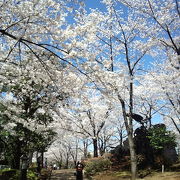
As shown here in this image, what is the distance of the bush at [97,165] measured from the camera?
64.2 feet

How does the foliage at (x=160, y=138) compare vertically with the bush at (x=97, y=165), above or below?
above

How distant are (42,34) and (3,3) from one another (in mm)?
1372

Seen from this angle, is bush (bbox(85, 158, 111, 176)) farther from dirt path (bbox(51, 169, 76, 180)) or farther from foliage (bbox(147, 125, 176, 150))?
foliage (bbox(147, 125, 176, 150))

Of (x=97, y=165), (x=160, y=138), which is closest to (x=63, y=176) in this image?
(x=97, y=165)

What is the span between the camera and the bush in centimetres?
1956

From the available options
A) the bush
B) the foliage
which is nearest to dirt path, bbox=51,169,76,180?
the bush

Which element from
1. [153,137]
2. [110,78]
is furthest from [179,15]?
[153,137]

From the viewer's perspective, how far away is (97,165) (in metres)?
19.7

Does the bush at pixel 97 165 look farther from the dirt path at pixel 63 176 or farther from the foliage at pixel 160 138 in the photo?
the foliage at pixel 160 138

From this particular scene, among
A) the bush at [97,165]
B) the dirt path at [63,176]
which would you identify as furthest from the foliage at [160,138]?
the dirt path at [63,176]

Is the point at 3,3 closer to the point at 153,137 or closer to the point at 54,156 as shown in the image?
the point at 153,137

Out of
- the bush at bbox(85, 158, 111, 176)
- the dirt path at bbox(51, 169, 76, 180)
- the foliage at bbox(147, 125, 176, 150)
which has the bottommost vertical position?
the dirt path at bbox(51, 169, 76, 180)

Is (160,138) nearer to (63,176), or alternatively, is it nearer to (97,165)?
(97,165)

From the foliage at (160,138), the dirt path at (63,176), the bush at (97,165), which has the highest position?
the foliage at (160,138)
